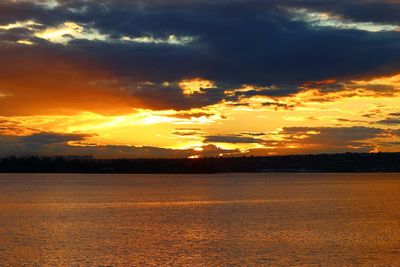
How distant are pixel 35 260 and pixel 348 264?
77.9 ft

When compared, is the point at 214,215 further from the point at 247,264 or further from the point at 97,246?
the point at 247,264

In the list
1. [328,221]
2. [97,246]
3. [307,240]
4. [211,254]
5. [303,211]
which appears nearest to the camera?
[211,254]

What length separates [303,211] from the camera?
3551 inches

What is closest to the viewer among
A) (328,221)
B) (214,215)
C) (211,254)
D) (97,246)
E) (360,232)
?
(211,254)

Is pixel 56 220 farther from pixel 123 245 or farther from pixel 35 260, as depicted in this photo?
pixel 35 260

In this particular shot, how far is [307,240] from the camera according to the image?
181 ft

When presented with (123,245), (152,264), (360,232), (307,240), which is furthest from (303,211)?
(152,264)

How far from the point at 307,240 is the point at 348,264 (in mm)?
11975

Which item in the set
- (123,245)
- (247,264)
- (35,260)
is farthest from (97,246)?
(247,264)

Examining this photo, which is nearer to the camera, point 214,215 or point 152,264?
point 152,264

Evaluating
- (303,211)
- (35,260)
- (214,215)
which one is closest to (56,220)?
(214,215)

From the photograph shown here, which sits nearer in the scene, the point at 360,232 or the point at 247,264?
the point at 247,264

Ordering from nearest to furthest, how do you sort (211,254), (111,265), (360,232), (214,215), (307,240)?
(111,265) < (211,254) < (307,240) < (360,232) < (214,215)

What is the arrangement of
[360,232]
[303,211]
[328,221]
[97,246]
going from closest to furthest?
[97,246]
[360,232]
[328,221]
[303,211]
